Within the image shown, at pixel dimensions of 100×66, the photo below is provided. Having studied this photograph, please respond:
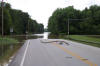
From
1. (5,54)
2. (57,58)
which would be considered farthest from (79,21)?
(57,58)

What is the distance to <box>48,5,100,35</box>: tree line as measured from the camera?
311ft

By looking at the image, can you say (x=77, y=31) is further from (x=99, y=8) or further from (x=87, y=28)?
(x=99, y=8)

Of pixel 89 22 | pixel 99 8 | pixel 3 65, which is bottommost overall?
pixel 3 65

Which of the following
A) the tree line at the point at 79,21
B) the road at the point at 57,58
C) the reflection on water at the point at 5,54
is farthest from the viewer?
the tree line at the point at 79,21

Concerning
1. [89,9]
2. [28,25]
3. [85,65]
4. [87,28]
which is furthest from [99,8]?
[85,65]

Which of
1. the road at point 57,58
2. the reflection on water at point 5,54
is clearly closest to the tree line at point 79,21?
the reflection on water at point 5,54

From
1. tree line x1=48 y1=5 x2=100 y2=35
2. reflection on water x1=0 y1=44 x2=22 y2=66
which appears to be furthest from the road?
tree line x1=48 y1=5 x2=100 y2=35

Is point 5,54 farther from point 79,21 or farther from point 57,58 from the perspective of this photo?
point 79,21

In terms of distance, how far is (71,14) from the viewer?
9694 cm

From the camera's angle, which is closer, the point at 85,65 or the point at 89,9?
the point at 85,65

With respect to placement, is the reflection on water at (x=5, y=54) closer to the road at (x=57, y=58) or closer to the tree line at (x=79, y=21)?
the road at (x=57, y=58)

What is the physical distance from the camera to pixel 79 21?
99688 millimetres

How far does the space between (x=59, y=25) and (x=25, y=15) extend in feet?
162

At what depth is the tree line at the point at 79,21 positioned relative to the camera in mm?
94688
